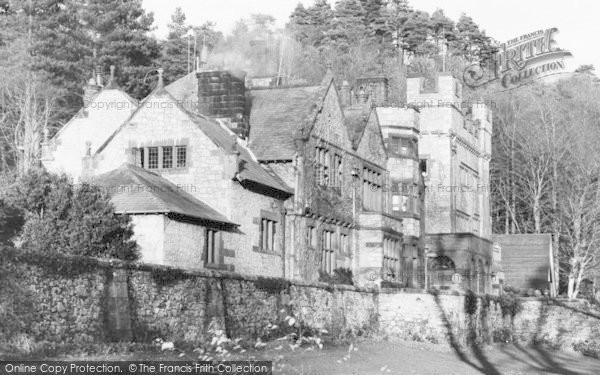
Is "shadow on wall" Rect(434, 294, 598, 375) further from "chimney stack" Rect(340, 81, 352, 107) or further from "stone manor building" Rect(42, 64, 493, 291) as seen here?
"chimney stack" Rect(340, 81, 352, 107)

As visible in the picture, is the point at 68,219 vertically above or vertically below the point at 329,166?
below

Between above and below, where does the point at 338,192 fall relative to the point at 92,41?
below

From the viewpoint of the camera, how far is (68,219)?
30.2 m

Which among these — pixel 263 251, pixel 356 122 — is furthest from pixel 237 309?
pixel 356 122

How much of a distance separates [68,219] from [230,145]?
864cm

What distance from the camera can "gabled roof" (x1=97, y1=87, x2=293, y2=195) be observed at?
36438mm

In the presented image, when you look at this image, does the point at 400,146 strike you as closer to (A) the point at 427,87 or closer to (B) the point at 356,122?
(B) the point at 356,122

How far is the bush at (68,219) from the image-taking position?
29844 millimetres

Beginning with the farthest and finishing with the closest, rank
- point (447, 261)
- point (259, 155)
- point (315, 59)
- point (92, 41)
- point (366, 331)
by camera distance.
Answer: point (315, 59)
point (92, 41)
point (447, 261)
point (259, 155)
point (366, 331)

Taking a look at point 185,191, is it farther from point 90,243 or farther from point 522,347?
point 522,347

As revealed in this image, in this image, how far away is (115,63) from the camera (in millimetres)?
68688

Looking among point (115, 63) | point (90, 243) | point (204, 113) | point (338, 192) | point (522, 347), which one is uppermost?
point (115, 63)

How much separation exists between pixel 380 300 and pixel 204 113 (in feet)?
31.3

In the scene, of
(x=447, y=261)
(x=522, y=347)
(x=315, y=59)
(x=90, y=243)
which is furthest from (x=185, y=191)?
(x=315, y=59)
